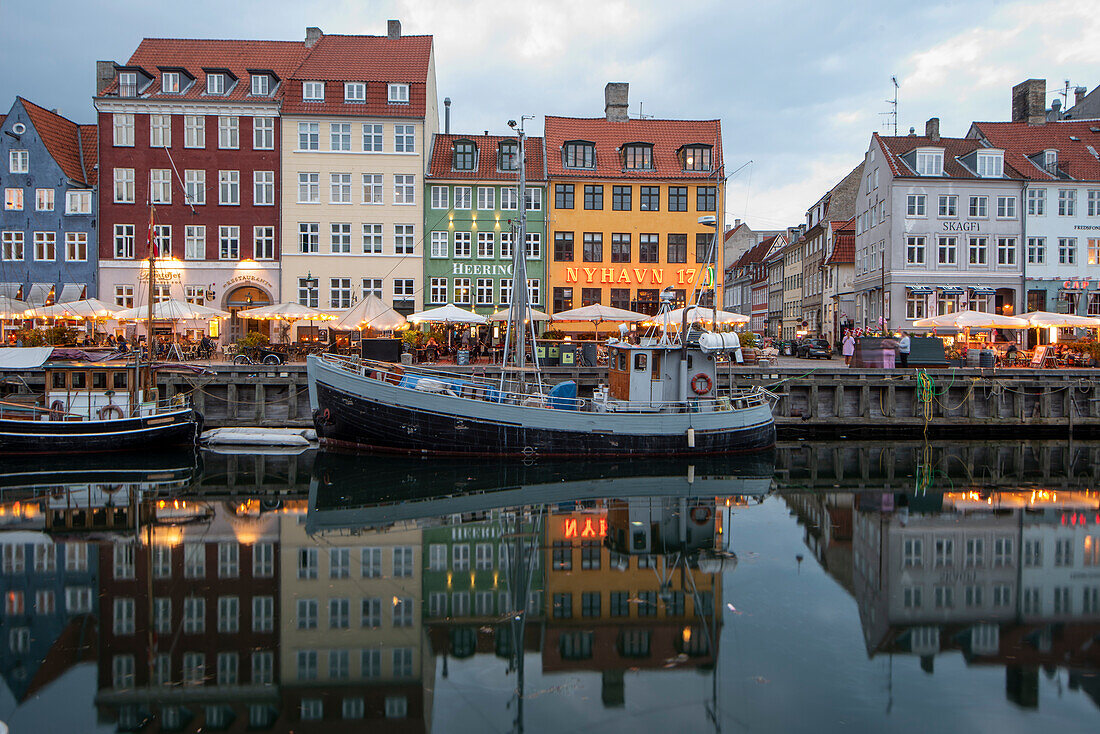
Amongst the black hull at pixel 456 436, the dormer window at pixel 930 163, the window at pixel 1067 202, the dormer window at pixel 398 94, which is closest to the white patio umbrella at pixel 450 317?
the black hull at pixel 456 436

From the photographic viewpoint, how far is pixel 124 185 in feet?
129

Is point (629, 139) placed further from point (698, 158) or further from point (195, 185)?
point (195, 185)

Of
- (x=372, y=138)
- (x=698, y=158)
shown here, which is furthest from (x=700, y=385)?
(x=372, y=138)

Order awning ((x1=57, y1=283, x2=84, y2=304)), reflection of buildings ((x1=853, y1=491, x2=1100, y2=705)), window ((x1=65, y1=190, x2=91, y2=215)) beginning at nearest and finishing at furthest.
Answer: reflection of buildings ((x1=853, y1=491, x2=1100, y2=705)), awning ((x1=57, y1=283, x2=84, y2=304)), window ((x1=65, y1=190, x2=91, y2=215))

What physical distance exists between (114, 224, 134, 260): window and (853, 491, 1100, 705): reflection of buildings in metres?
35.5

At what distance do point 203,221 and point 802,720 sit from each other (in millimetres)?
38644

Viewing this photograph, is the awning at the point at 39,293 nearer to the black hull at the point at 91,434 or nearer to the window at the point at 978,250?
the black hull at the point at 91,434

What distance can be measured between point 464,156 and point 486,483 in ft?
84.4

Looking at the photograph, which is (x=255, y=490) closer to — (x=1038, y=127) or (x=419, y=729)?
(x=419, y=729)

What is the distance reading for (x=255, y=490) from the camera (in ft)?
62.2

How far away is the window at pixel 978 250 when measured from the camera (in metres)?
41.2

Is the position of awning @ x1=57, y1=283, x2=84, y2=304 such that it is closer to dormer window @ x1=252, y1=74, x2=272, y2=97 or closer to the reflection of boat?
dormer window @ x1=252, y1=74, x2=272, y2=97

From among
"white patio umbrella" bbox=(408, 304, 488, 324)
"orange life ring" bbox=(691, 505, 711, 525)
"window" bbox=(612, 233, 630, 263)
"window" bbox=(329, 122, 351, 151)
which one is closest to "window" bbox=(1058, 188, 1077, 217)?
"window" bbox=(612, 233, 630, 263)

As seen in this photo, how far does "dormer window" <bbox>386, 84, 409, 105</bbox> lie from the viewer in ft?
133
